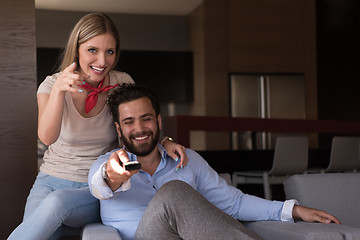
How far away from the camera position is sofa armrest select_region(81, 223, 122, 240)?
1681 mm

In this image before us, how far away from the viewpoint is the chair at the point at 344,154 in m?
4.61

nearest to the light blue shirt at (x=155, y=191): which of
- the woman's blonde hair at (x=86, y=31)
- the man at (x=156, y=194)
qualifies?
the man at (x=156, y=194)

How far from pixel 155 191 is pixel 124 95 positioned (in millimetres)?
426

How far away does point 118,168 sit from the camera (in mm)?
1657

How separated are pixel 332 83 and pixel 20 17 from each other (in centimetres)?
539

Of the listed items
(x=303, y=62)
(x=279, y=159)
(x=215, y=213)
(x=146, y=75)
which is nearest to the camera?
(x=215, y=213)

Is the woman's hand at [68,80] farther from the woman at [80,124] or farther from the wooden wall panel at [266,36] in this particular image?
the wooden wall panel at [266,36]

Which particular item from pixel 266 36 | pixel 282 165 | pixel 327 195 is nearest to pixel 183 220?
pixel 327 195

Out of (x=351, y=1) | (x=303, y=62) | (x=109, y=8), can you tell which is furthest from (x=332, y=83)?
(x=109, y=8)

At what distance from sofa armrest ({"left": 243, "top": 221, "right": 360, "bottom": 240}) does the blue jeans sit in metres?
0.70

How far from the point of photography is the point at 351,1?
7148 mm

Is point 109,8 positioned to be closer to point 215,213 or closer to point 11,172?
point 11,172

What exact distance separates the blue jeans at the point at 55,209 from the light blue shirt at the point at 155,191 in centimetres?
8

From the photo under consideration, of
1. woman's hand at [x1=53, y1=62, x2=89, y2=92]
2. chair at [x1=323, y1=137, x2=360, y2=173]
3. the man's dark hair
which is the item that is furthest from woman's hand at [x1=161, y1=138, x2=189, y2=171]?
chair at [x1=323, y1=137, x2=360, y2=173]
